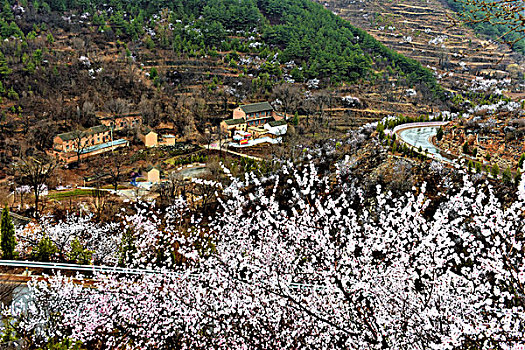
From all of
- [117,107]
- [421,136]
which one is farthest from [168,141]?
[421,136]

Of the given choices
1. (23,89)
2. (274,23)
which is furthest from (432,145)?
(274,23)

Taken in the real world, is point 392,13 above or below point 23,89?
above

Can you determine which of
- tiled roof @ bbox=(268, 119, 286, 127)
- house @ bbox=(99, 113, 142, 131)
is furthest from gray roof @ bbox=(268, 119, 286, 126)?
house @ bbox=(99, 113, 142, 131)

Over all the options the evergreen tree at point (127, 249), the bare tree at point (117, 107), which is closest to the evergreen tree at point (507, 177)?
the evergreen tree at point (127, 249)

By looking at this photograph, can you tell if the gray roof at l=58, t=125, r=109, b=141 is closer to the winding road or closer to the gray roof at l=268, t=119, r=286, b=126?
the gray roof at l=268, t=119, r=286, b=126

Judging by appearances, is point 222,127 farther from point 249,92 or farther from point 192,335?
point 192,335

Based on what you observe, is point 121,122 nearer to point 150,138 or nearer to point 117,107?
point 117,107
